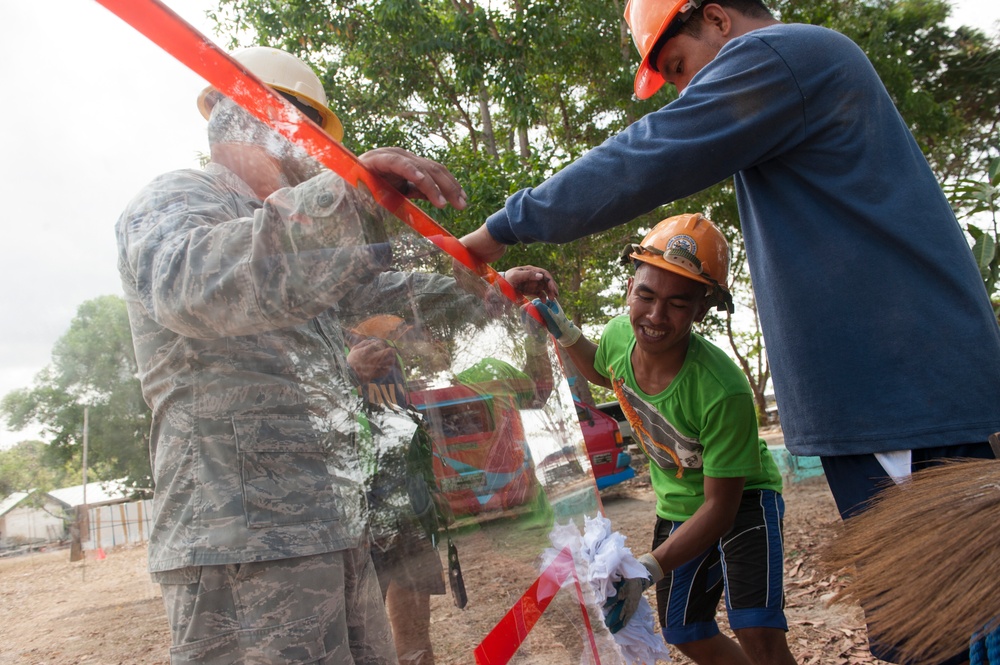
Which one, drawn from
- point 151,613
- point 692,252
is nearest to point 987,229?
→ point 692,252

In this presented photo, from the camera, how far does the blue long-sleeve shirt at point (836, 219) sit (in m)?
1.53

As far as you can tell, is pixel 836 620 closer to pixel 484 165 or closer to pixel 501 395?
pixel 501 395

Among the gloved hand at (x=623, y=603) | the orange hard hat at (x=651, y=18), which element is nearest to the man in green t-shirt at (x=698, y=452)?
the gloved hand at (x=623, y=603)

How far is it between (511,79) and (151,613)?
20.6ft

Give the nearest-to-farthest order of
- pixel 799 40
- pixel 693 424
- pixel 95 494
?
pixel 799 40 < pixel 693 424 < pixel 95 494

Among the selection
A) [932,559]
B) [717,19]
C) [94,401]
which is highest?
[717,19]

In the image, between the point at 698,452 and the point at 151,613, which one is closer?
the point at 698,452

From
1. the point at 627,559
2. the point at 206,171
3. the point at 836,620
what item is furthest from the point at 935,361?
the point at 836,620

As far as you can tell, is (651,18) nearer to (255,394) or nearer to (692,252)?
(692,252)

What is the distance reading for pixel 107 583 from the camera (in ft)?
14.5

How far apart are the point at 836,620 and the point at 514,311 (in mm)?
3247

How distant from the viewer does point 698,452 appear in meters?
2.41

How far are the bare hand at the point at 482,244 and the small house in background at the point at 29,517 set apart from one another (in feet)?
6.80

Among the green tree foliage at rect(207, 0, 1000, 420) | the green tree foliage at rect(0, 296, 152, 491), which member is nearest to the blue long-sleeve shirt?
the green tree foliage at rect(0, 296, 152, 491)
